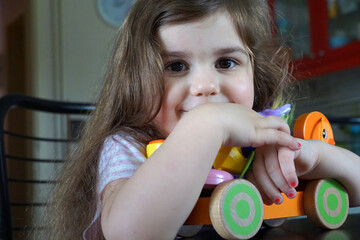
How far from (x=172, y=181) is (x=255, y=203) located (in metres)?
0.10

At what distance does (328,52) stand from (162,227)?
2754 mm

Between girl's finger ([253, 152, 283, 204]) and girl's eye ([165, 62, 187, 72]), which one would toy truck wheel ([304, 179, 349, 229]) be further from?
girl's eye ([165, 62, 187, 72])

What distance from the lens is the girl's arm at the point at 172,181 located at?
1.63 ft

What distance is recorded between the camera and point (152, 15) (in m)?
0.75

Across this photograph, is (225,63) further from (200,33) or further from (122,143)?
(122,143)

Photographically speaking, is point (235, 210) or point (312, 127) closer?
point (235, 210)

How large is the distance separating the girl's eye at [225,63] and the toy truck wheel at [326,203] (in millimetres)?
232

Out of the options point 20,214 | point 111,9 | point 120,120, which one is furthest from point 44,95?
point 120,120

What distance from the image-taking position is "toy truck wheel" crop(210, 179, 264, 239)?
0.49m

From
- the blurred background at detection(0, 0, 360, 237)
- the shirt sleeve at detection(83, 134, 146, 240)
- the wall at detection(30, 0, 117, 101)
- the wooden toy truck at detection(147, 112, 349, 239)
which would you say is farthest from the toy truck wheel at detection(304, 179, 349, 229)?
the wall at detection(30, 0, 117, 101)

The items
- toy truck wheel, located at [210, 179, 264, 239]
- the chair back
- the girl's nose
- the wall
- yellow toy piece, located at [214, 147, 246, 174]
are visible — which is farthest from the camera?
A: the wall

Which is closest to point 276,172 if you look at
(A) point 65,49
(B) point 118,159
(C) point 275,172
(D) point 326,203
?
(C) point 275,172

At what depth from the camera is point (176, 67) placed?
732 mm

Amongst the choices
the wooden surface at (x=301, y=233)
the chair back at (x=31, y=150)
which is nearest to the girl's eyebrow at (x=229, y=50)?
the wooden surface at (x=301, y=233)
